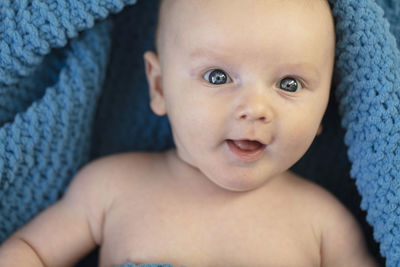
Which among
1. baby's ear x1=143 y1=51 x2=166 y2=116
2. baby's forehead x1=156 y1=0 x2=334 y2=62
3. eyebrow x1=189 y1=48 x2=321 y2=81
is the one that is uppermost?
baby's forehead x1=156 y1=0 x2=334 y2=62

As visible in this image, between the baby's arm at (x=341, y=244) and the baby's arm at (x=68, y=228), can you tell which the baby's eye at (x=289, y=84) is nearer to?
the baby's arm at (x=341, y=244)

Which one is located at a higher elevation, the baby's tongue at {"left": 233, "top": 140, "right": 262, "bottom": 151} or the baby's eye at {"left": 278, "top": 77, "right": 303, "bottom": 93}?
the baby's eye at {"left": 278, "top": 77, "right": 303, "bottom": 93}

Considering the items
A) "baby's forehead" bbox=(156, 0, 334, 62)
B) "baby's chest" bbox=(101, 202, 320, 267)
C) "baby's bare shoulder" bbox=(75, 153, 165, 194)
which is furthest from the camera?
"baby's bare shoulder" bbox=(75, 153, 165, 194)

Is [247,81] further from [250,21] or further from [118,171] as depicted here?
[118,171]

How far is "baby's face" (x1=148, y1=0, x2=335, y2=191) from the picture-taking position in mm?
1035

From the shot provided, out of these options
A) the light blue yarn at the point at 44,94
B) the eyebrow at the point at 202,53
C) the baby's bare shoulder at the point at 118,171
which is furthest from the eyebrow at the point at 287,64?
the baby's bare shoulder at the point at 118,171

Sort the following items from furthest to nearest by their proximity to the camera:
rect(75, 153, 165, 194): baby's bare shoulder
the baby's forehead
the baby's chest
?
1. rect(75, 153, 165, 194): baby's bare shoulder
2. the baby's chest
3. the baby's forehead

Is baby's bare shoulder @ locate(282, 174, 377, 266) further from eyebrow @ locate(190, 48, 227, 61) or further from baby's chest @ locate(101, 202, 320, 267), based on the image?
eyebrow @ locate(190, 48, 227, 61)

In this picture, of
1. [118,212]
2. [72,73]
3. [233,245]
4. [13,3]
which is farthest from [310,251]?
[13,3]

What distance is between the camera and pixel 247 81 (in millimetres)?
1049

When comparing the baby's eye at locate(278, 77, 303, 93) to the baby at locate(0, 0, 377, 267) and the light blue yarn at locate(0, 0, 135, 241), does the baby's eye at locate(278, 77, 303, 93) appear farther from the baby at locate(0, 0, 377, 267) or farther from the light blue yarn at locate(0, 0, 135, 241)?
the light blue yarn at locate(0, 0, 135, 241)

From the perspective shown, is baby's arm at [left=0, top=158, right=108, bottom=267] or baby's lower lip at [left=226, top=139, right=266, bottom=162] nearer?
baby's lower lip at [left=226, top=139, right=266, bottom=162]

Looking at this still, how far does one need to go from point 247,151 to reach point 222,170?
2.7 inches

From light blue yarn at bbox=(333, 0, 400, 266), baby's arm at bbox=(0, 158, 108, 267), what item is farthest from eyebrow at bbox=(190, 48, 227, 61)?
baby's arm at bbox=(0, 158, 108, 267)
